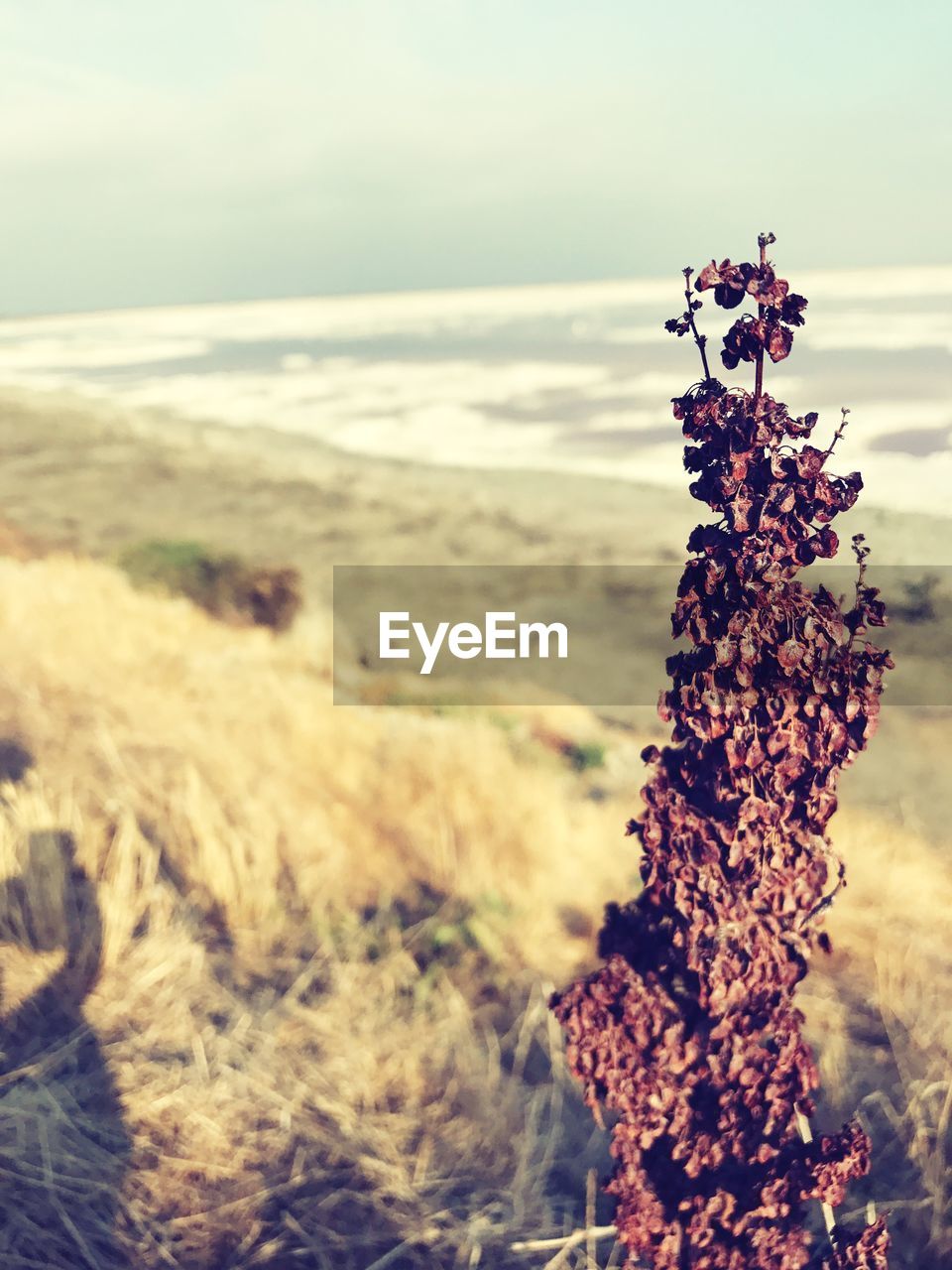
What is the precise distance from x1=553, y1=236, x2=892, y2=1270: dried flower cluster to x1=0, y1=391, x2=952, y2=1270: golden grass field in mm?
1011

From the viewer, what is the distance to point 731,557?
2.59 metres

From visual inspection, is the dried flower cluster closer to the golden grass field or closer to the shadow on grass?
the golden grass field

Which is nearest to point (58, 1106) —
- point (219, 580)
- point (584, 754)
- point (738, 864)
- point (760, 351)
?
point (738, 864)

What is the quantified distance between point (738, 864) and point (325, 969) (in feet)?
9.17

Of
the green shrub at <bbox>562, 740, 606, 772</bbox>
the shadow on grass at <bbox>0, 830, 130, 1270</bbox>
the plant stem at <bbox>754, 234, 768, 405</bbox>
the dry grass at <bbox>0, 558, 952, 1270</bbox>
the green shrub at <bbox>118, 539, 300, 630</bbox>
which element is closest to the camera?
the plant stem at <bbox>754, 234, 768, 405</bbox>

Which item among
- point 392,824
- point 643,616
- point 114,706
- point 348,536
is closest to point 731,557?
point 392,824

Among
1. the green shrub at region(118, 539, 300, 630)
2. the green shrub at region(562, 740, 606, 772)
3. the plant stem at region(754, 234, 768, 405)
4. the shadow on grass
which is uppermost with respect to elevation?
the plant stem at region(754, 234, 768, 405)

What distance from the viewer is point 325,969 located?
16.2 ft

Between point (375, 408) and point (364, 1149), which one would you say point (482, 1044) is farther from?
point (375, 408)

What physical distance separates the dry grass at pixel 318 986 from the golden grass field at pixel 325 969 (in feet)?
0.05

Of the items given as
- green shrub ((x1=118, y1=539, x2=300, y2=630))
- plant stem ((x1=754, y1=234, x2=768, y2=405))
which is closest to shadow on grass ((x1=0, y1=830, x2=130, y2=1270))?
plant stem ((x1=754, y1=234, x2=768, y2=405))

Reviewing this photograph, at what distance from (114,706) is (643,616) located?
6844 millimetres

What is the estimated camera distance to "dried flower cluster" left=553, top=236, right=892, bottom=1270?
2.56m

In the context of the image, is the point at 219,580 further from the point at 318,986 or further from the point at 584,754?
the point at 318,986
